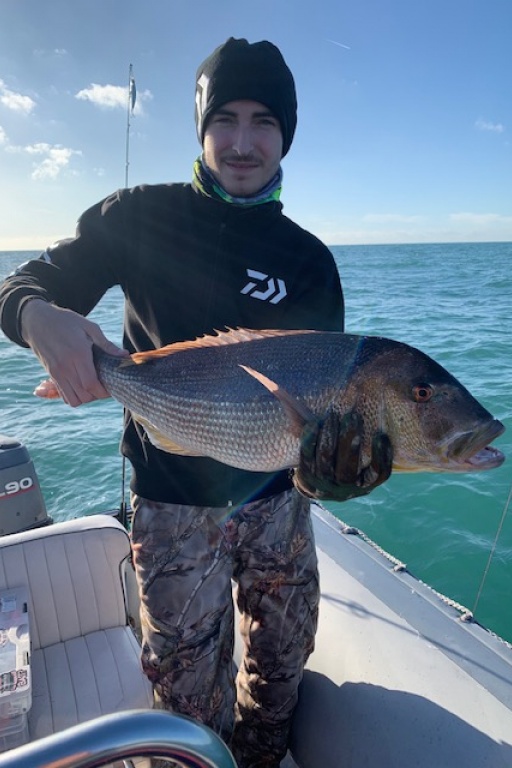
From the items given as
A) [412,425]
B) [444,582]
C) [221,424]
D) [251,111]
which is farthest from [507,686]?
[444,582]

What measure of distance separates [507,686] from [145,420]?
231cm

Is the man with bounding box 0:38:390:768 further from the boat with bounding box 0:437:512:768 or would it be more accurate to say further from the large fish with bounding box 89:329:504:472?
the boat with bounding box 0:437:512:768

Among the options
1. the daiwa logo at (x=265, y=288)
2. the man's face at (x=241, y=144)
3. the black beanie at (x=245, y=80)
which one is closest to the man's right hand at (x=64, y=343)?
the daiwa logo at (x=265, y=288)

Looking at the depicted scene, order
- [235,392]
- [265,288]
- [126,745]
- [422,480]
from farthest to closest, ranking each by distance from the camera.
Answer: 1. [422,480]
2. [265,288]
3. [235,392]
4. [126,745]

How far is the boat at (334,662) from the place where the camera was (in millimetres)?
2605

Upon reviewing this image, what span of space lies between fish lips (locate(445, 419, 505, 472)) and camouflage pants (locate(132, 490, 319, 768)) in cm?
89

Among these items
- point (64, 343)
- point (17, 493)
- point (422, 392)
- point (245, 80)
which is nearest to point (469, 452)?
point (422, 392)

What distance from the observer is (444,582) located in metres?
6.41

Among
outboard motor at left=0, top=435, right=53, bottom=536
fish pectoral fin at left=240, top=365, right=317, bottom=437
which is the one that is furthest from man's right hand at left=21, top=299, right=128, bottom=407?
outboard motor at left=0, top=435, right=53, bottom=536

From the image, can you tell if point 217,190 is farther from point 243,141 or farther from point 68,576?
point 68,576

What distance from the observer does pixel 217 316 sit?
8.50ft

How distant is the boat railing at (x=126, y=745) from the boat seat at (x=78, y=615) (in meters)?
2.06

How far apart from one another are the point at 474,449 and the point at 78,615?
8.92ft

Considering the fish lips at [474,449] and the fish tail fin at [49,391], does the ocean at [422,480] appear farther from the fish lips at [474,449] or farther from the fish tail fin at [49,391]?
the fish tail fin at [49,391]
